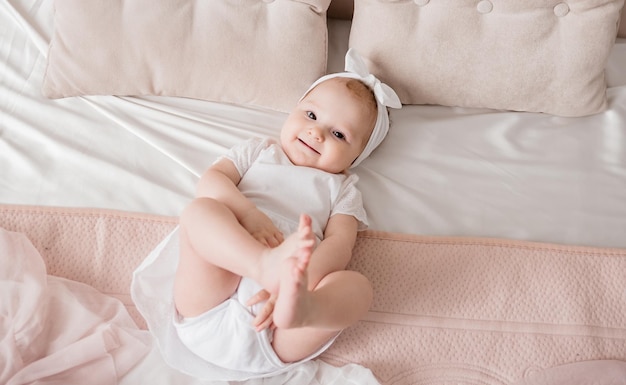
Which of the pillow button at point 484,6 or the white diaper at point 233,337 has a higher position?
the pillow button at point 484,6

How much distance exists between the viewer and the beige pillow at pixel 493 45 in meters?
1.50

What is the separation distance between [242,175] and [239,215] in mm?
156

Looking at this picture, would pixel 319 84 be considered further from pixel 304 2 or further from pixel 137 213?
pixel 137 213

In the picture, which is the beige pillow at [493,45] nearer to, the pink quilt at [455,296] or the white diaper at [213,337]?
the pink quilt at [455,296]

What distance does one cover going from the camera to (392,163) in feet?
5.00

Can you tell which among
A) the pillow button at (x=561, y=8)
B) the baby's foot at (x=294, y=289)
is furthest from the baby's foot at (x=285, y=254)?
the pillow button at (x=561, y=8)

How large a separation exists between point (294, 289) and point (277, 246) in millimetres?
198

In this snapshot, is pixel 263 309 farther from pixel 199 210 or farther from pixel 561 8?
pixel 561 8

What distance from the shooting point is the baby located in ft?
3.60

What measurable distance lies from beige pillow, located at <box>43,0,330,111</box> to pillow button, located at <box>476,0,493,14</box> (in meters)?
0.36

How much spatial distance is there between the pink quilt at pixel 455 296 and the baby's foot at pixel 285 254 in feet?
0.94

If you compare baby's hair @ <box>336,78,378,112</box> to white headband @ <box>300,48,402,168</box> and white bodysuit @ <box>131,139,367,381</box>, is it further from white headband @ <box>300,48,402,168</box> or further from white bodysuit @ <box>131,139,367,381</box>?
white bodysuit @ <box>131,139,367,381</box>

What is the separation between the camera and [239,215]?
4.10ft

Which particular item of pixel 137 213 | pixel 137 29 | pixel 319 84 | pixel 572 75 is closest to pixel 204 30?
pixel 137 29
